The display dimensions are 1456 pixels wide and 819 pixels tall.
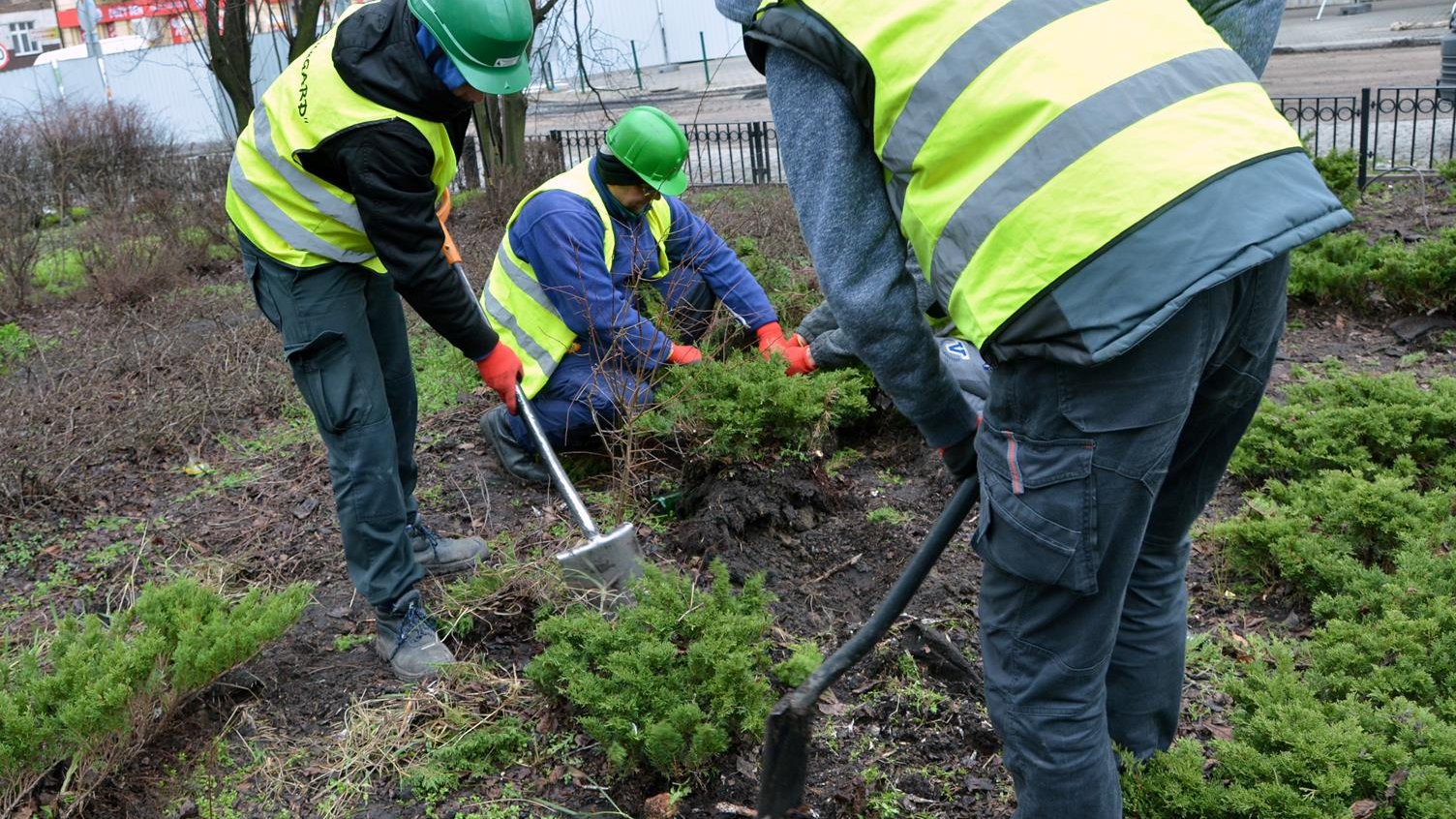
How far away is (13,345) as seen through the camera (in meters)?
6.98

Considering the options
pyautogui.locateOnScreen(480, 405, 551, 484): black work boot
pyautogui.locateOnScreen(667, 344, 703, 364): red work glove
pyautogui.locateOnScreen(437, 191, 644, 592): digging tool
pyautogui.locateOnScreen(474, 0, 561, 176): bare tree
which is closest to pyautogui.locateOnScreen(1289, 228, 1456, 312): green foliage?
pyautogui.locateOnScreen(667, 344, 703, 364): red work glove

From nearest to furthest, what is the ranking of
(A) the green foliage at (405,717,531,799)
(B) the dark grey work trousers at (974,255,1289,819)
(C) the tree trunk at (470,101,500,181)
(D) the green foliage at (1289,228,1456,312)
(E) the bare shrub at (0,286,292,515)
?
(B) the dark grey work trousers at (974,255,1289,819) → (A) the green foliage at (405,717,531,799) → (E) the bare shrub at (0,286,292,515) → (D) the green foliage at (1289,228,1456,312) → (C) the tree trunk at (470,101,500,181)

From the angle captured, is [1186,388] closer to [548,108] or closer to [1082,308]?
[1082,308]

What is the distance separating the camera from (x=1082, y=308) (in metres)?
1.65

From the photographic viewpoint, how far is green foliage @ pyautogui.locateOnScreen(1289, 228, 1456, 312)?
5.16m

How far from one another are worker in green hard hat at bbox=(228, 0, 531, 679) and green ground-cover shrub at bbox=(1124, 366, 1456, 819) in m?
2.04

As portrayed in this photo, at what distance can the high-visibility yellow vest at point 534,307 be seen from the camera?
4.43 m

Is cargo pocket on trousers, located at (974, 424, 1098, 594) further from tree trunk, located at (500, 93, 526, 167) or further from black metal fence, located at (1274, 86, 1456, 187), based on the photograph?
tree trunk, located at (500, 93, 526, 167)

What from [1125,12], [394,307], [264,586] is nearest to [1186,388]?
[1125,12]

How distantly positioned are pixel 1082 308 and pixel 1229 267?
21cm

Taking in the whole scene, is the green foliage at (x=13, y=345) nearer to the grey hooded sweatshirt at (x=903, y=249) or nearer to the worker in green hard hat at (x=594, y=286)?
the worker in green hard hat at (x=594, y=286)

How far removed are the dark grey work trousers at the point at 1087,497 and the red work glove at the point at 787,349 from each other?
2.54 meters

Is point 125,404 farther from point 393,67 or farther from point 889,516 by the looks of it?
point 889,516

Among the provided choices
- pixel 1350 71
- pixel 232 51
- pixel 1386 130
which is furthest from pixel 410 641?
pixel 1350 71
